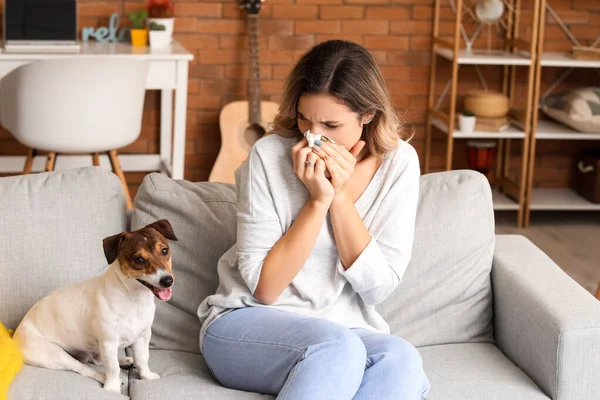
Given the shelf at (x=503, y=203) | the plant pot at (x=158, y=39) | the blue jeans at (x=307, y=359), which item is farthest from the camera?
the shelf at (x=503, y=203)

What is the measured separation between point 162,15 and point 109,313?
252 centimetres

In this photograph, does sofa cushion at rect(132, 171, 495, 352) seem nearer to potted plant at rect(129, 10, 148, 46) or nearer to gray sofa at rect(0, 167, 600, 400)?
gray sofa at rect(0, 167, 600, 400)

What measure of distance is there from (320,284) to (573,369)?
1.80 ft

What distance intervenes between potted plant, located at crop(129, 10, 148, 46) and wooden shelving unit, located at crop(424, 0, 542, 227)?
54.8 inches

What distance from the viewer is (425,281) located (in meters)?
2.13

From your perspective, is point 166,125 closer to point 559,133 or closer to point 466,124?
point 466,124

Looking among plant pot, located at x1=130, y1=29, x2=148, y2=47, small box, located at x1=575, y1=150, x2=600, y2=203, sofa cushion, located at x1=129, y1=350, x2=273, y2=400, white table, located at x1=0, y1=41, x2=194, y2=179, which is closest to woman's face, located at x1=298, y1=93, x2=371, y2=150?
sofa cushion, located at x1=129, y1=350, x2=273, y2=400

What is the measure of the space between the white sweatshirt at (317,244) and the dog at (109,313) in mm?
172

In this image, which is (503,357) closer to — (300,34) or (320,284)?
(320,284)

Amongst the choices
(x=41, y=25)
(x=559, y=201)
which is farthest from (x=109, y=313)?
(x=559, y=201)

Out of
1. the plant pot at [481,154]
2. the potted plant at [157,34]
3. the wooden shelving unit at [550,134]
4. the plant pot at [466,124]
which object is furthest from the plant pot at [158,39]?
the wooden shelving unit at [550,134]

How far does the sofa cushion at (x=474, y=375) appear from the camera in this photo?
1.86m

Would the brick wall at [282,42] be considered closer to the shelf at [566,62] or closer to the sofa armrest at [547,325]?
the shelf at [566,62]

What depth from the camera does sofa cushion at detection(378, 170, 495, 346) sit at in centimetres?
212
